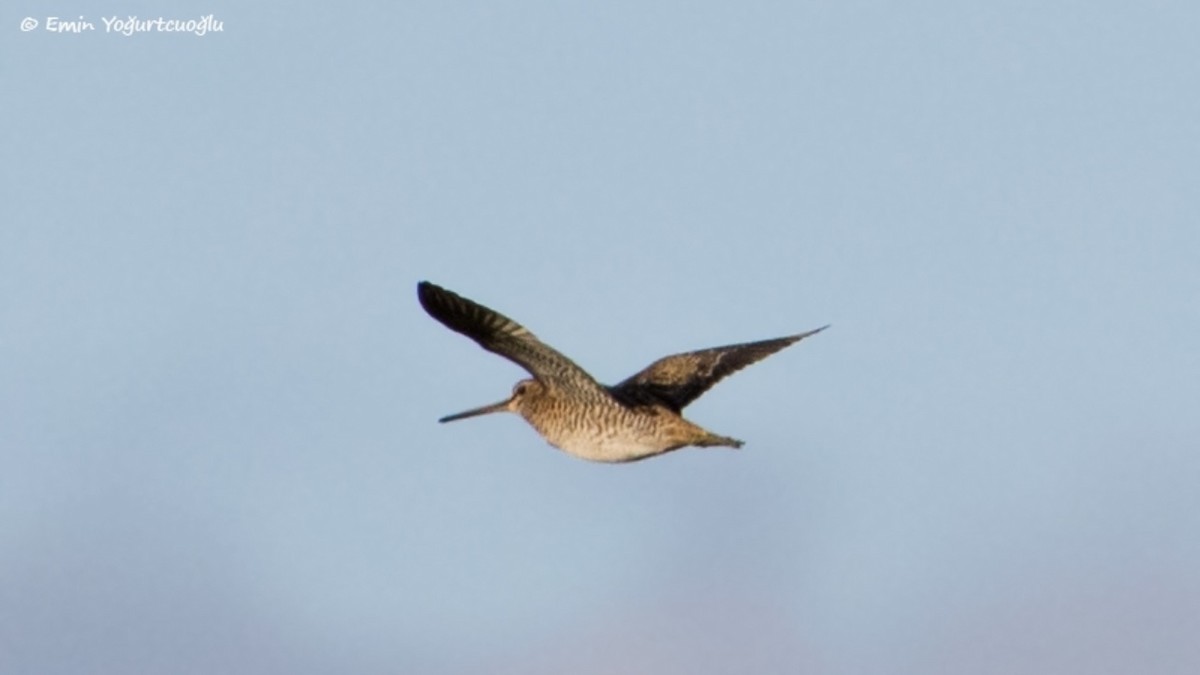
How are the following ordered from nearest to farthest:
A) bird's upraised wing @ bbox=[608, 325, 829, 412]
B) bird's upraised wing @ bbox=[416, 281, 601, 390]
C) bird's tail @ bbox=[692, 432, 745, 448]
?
bird's upraised wing @ bbox=[416, 281, 601, 390], bird's tail @ bbox=[692, 432, 745, 448], bird's upraised wing @ bbox=[608, 325, 829, 412]

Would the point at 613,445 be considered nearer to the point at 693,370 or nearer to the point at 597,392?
the point at 597,392

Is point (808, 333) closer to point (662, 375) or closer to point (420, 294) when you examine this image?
point (662, 375)

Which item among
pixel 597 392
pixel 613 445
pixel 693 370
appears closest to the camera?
pixel 597 392

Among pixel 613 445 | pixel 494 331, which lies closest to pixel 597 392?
pixel 613 445

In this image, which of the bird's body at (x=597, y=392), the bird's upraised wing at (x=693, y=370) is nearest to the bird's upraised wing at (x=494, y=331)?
the bird's body at (x=597, y=392)

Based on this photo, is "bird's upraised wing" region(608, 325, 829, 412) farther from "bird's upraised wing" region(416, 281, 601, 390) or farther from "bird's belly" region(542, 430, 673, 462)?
"bird's upraised wing" region(416, 281, 601, 390)

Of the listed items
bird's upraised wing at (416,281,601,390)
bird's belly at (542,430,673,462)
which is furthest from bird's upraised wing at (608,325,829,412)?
bird's upraised wing at (416,281,601,390)

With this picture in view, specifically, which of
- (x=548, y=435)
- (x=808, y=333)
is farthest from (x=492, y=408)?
(x=808, y=333)

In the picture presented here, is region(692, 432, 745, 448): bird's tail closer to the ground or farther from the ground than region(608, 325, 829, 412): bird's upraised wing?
closer to the ground
